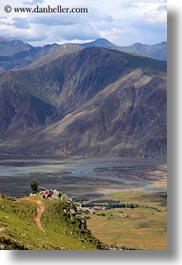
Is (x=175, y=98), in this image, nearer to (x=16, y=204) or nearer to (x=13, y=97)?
(x=16, y=204)

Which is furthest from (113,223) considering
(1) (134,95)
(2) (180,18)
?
(1) (134,95)

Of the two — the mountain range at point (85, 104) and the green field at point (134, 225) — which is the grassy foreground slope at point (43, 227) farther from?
the mountain range at point (85, 104)

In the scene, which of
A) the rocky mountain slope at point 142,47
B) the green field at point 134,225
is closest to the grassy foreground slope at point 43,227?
the green field at point 134,225

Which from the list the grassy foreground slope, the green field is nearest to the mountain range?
the green field

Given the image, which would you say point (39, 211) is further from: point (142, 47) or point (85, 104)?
point (85, 104)

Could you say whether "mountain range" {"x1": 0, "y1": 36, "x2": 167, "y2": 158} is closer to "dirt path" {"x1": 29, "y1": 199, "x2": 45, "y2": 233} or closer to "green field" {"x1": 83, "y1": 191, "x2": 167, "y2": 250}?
"green field" {"x1": 83, "y1": 191, "x2": 167, "y2": 250}

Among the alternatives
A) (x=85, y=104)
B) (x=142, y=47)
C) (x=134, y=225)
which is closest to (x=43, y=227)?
(x=134, y=225)

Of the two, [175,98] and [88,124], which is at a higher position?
[88,124]
